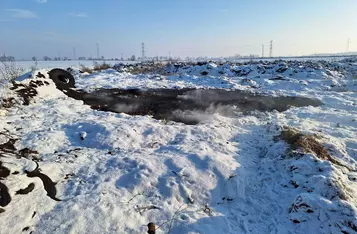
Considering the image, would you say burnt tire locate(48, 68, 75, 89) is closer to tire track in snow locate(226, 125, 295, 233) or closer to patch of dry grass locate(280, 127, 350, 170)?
tire track in snow locate(226, 125, 295, 233)

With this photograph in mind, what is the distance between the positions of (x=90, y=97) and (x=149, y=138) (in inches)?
211

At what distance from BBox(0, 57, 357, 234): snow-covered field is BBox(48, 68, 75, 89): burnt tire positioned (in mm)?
3032

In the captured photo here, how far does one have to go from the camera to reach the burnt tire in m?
10.9

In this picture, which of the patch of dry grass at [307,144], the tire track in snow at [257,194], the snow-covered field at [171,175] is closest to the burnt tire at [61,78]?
the snow-covered field at [171,175]

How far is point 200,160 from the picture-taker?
16.7 feet

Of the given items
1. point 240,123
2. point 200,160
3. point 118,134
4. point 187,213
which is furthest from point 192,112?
point 187,213

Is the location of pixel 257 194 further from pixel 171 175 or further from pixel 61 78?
pixel 61 78

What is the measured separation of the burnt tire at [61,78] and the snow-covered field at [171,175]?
9.95 ft

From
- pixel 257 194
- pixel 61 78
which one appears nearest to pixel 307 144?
pixel 257 194

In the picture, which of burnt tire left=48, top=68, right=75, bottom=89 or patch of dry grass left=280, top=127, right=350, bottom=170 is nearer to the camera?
patch of dry grass left=280, top=127, right=350, bottom=170

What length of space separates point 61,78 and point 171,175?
29.3ft


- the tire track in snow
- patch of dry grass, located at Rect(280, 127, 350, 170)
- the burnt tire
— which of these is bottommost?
the tire track in snow

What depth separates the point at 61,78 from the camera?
1146cm

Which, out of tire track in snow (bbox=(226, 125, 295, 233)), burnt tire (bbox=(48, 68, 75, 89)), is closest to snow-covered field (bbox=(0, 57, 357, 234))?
tire track in snow (bbox=(226, 125, 295, 233))
